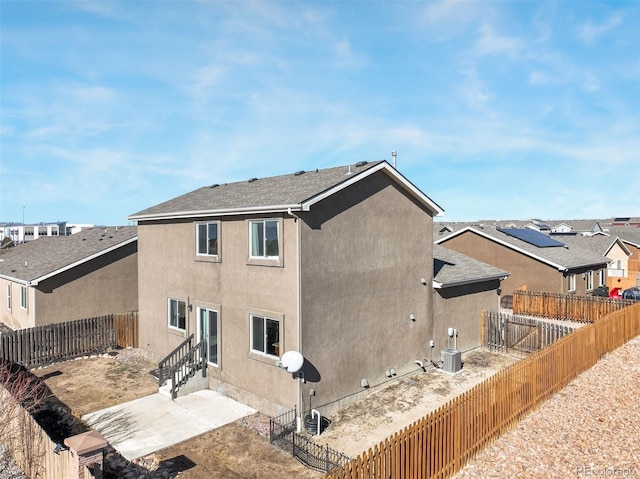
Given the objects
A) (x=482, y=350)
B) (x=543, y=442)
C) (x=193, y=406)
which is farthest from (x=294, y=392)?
(x=482, y=350)

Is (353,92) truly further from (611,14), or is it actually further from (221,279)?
(221,279)

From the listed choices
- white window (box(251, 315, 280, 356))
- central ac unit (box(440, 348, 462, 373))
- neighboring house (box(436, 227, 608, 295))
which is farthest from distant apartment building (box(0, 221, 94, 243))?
central ac unit (box(440, 348, 462, 373))

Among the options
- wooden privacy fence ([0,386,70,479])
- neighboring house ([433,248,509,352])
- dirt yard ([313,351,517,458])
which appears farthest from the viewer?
neighboring house ([433,248,509,352])

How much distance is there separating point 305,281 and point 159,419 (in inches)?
249

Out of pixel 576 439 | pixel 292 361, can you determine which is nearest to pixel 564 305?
pixel 576 439

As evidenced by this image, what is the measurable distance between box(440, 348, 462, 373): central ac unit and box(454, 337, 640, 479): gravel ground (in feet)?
13.1

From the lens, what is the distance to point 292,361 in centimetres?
1108

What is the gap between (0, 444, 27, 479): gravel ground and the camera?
9.07 metres

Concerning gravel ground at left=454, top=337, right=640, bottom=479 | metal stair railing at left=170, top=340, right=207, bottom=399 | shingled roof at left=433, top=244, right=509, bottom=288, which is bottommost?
gravel ground at left=454, top=337, right=640, bottom=479

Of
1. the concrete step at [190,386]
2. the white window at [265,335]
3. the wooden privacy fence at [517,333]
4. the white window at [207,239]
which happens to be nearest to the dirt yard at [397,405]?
the wooden privacy fence at [517,333]

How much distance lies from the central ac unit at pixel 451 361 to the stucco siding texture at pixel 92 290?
697 inches

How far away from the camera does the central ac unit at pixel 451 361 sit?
52.3 ft

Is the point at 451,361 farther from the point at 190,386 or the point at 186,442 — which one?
the point at 186,442

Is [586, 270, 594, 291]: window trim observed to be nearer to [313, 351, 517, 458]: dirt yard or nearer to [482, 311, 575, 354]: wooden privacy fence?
[482, 311, 575, 354]: wooden privacy fence
